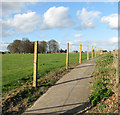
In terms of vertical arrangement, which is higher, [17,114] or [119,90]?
[119,90]

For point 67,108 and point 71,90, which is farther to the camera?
point 71,90

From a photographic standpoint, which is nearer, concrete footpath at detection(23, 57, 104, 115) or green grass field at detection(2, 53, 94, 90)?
concrete footpath at detection(23, 57, 104, 115)

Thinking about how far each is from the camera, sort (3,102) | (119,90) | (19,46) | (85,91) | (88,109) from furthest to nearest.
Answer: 1. (19,46)
2. (85,91)
3. (3,102)
4. (119,90)
5. (88,109)

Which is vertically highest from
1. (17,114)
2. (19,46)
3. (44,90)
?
(19,46)

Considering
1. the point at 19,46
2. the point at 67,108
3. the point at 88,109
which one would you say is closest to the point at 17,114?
the point at 67,108

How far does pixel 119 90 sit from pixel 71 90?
2081 millimetres

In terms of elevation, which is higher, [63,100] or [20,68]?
[20,68]

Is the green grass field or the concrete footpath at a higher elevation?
the green grass field

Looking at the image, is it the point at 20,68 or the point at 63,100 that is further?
the point at 20,68

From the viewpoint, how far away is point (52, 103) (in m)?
5.52

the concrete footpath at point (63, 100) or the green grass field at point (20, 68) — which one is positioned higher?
the green grass field at point (20, 68)

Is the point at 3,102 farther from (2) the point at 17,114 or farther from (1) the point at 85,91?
(1) the point at 85,91

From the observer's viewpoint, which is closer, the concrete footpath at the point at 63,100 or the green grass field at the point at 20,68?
the concrete footpath at the point at 63,100

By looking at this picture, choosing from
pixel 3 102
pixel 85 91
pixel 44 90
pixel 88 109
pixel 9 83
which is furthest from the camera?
pixel 9 83
